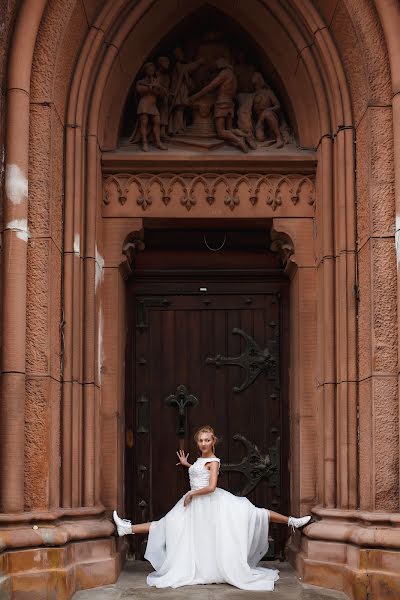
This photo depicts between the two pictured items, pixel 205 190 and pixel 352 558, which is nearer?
pixel 352 558

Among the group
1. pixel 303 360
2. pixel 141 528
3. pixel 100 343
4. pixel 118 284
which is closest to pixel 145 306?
pixel 118 284

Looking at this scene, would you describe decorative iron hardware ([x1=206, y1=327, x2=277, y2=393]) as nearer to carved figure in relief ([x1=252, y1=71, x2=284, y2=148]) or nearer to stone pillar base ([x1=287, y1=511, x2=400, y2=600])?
stone pillar base ([x1=287, y1=511, x2=400, y2=600])

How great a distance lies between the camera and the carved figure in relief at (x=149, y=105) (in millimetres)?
7906

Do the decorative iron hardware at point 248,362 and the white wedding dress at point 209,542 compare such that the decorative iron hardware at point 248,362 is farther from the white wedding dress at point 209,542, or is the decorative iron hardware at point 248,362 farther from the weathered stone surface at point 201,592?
the weathered stone surface at point 201,592

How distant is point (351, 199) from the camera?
7367mm

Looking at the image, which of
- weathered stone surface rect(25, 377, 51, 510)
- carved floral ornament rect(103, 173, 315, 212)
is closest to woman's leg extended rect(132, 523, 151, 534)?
weathered stone surface rect(25, 377, 51, 510)

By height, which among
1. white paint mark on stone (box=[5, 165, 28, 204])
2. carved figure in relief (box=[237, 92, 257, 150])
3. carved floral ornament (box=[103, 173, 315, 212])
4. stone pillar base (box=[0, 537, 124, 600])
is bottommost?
stone pillar base (box=[0, 537, 124, 600])

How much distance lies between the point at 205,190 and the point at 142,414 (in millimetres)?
1893

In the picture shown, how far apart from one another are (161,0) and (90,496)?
3813 millimetres

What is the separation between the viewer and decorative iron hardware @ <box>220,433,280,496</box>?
26.6ft

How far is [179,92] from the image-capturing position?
26.4 ft

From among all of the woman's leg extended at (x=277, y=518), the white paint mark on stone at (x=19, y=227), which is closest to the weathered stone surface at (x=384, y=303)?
the woman's leg extended at (x=277, y=518)

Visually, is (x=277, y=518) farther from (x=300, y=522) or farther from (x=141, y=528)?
(x=141, y=528)

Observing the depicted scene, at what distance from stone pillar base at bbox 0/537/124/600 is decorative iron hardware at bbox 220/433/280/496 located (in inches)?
63.2
